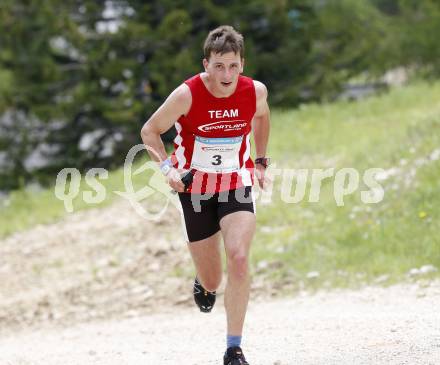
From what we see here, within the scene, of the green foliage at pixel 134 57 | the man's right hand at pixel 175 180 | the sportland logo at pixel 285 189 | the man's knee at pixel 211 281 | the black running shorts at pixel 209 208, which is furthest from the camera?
the green foliage at pixel 134 57

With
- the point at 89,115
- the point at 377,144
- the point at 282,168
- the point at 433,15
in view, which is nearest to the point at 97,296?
the point at 282,168

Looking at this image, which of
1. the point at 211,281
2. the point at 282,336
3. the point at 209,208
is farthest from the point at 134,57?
the point at 209,208

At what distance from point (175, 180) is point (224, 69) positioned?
0.87 m

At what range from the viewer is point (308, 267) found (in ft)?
38.3

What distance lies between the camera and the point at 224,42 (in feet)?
21.7

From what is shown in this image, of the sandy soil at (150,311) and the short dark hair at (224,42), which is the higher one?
the short dark hair at (224,42)

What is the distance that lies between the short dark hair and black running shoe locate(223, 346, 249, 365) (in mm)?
2080

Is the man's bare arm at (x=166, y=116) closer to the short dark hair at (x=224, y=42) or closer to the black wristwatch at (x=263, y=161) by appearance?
the short dark hair at (x=224, y=42)

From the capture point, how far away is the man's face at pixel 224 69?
6637 mm

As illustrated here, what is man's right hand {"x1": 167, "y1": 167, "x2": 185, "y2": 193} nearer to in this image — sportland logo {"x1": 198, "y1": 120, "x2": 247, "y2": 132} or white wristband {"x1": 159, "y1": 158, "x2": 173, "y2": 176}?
white wristband {"x1": 159, "y1": 158, "x2": 173, "y2": 176}

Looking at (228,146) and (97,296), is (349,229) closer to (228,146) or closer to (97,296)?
(97,296)

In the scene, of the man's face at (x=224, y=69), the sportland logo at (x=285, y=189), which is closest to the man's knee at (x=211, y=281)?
the man's face at (x=224, y=69)

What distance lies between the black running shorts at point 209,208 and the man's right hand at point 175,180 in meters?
0.32

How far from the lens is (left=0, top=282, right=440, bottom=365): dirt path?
7.13m
